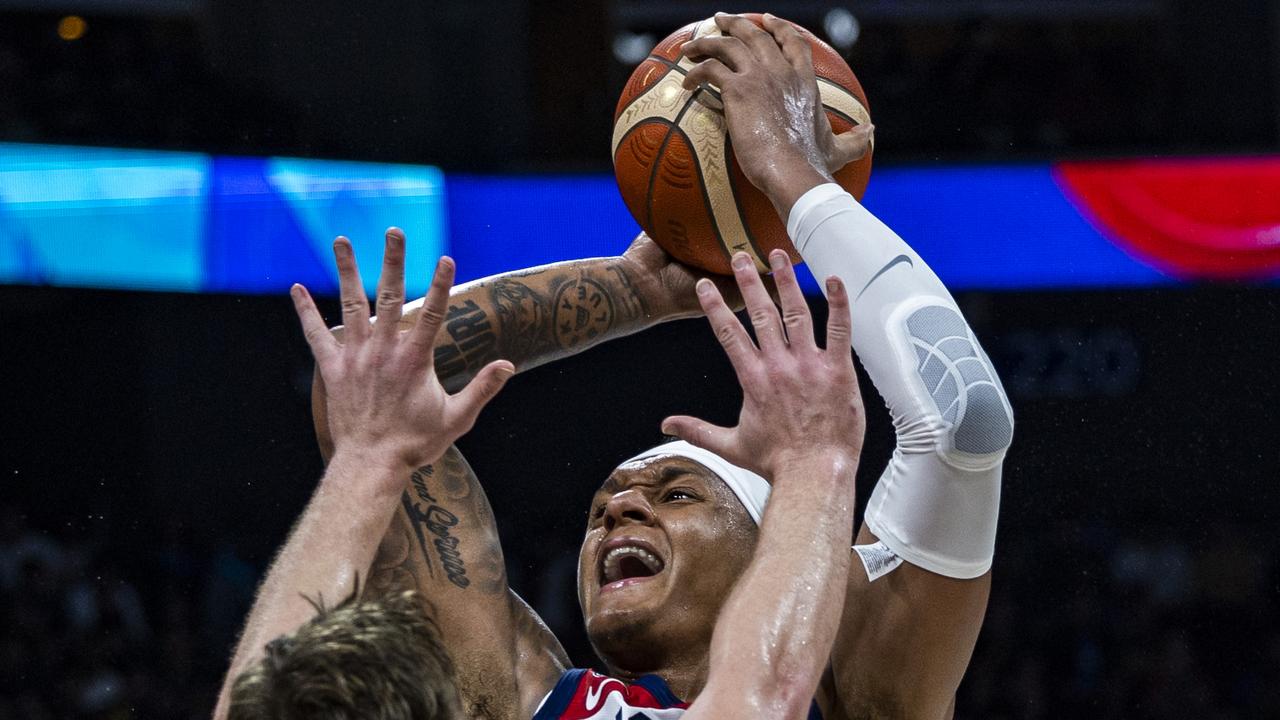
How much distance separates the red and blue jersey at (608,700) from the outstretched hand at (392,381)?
761mm

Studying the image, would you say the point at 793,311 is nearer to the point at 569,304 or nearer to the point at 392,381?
the point at 392,381

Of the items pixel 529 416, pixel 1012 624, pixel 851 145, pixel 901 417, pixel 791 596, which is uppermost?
pixel 851 145

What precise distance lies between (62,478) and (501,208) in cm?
235

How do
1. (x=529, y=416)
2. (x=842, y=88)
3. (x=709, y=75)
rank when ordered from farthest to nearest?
(x=529, y=416)
(x=842, y=88)
(x=709, y=75)

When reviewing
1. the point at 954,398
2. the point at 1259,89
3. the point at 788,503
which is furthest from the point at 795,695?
the point at 1259,89

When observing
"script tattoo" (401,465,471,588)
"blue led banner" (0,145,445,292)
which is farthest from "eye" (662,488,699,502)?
"blue led banner" (0,145,445,292)

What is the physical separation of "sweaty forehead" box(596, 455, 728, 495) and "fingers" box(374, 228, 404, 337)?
0.96 metres

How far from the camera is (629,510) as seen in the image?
268 cm

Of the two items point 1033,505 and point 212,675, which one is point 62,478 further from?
point 1033,505

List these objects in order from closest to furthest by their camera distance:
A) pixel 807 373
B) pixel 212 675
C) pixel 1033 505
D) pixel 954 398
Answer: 1. pixel 807 373
2. pixel 954 398
3. pixel 212 675
4. pixel 1033 505

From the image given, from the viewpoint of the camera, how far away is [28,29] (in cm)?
671

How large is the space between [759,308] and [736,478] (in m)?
0.98

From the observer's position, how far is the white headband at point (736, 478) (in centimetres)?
273

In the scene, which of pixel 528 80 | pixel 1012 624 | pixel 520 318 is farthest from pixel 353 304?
pixel 528 80
